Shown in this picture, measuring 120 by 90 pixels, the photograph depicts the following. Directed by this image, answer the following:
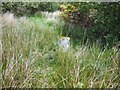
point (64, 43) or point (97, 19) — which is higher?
point (97, 19)

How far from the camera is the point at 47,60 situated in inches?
81.6

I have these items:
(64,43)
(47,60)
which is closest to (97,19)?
(64,43)

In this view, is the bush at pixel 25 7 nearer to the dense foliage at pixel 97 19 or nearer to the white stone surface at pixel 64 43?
the dense foliage at pixel 97 19

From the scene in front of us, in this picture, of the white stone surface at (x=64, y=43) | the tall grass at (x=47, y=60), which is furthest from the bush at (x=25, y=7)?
the white stone surface at (x=64, y=43)

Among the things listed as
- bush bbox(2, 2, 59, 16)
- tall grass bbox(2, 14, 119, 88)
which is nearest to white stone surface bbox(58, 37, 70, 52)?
tall grass bbox(2, 14, 119, 88)

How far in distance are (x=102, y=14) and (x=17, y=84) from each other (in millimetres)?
671

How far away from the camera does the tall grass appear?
2.04 metres

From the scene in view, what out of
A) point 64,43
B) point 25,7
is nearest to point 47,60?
point 64,43

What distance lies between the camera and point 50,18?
210cm

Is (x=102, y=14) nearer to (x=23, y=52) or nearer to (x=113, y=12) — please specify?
(x=113, y=12)

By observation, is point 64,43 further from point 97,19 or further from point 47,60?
point 97,19

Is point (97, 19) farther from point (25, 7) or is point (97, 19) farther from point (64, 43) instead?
point (25, 7)

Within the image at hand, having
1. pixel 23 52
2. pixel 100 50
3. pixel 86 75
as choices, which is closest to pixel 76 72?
pixel 86 75

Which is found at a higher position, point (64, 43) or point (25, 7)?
point (25, 7)
